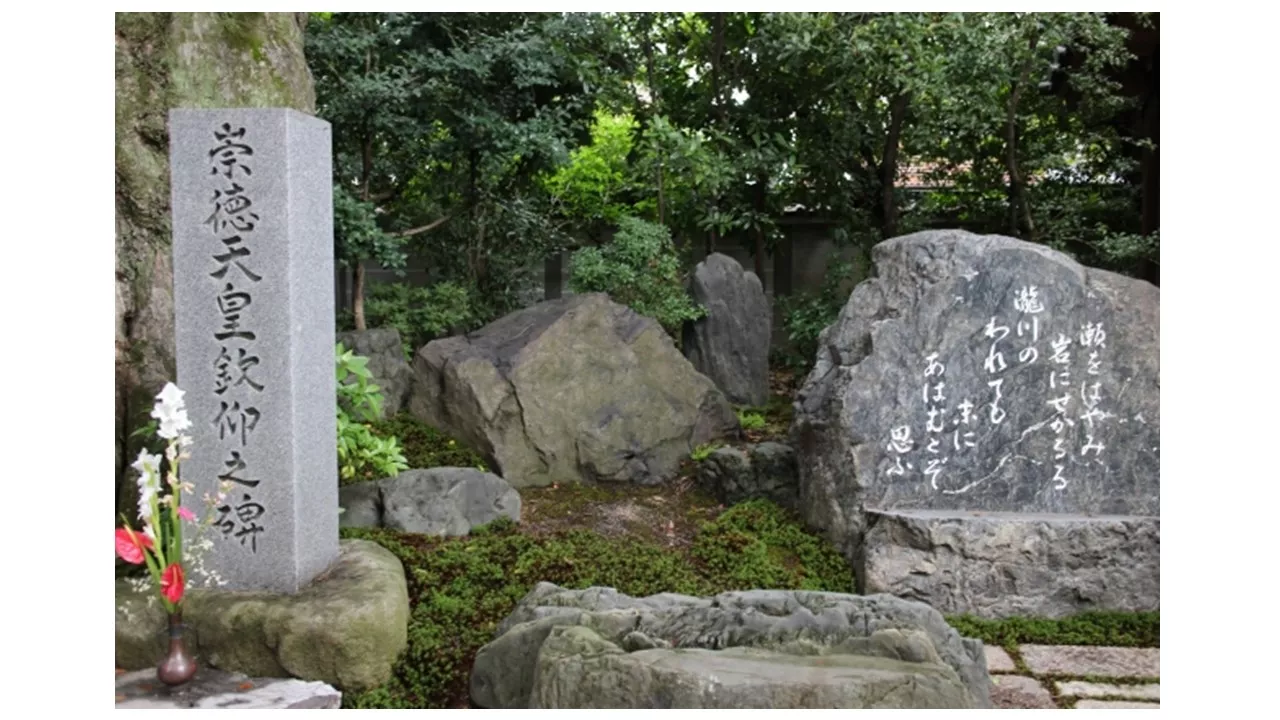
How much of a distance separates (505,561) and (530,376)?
223 cm

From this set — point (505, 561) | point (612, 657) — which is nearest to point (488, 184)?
point (505, 561)

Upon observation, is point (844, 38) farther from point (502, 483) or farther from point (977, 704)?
point (977, 704)

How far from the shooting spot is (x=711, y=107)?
40.1ft

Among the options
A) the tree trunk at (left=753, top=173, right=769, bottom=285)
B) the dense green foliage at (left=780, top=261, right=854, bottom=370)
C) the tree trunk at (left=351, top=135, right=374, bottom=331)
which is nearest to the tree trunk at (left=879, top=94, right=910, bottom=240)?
the dense green foliage at (left=780, top=261, right=854, bottom=370)

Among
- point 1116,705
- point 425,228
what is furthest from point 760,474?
point 425,228

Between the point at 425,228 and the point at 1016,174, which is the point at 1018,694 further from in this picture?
the point at 425,228

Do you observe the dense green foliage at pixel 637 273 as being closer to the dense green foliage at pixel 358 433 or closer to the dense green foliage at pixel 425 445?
the dense green foliage at pixel 425 445

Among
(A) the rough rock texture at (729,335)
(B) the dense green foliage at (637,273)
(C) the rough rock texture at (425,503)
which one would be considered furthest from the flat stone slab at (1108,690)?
(A) the rough rock texture at (729,335)

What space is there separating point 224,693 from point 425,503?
2.60m

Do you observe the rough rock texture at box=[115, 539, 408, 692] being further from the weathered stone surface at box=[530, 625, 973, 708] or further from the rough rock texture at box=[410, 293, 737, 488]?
the rough rock texture at box=[410, 293, 737, 488]

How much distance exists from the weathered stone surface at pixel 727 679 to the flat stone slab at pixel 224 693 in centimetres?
113

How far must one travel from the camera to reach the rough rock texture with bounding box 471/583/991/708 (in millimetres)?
4156

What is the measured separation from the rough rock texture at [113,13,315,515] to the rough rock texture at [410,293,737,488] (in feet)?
8.97

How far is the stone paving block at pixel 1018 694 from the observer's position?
5.48m
